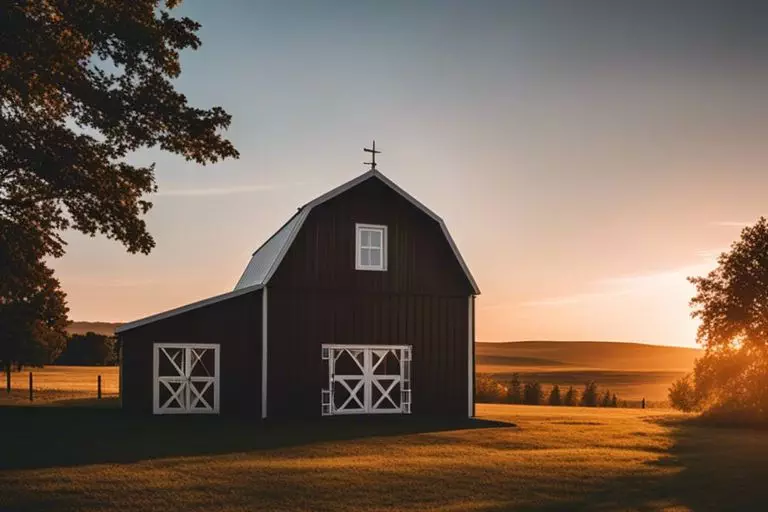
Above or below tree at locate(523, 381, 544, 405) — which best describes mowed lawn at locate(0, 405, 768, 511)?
above

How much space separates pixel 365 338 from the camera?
28.0 m

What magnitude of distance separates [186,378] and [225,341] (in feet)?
5.23

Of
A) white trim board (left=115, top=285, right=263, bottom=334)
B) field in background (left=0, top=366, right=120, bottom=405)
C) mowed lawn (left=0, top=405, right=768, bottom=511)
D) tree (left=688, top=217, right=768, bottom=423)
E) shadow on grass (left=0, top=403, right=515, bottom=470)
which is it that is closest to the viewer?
mowed lawn (left=0, top=405, right=768, bottom=511)

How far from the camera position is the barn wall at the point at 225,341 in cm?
2641

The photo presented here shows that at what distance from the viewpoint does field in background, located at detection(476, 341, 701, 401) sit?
9769 centimetres

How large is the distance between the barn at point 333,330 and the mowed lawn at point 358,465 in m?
1.19

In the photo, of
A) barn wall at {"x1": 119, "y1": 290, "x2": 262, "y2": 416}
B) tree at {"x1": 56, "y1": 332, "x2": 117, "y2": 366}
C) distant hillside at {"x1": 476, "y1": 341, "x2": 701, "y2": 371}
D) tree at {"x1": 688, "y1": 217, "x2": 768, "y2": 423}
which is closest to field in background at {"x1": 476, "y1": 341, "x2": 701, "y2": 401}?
distant hillside at {"x1": 476, "y1": 341, "x2": 701, "y2": 371}

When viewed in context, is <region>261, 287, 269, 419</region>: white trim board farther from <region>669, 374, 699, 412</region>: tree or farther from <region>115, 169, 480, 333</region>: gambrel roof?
<region>669, 374, 699, 412</region>: tree

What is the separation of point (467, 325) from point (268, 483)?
15.2 m

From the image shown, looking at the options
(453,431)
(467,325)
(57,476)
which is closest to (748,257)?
(467,325)

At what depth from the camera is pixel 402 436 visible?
2325 centimetres

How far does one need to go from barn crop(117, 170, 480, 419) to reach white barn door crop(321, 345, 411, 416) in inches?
1.3

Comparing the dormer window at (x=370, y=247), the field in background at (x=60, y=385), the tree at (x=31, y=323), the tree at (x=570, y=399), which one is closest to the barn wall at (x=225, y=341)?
the dormer window at (x=370, y=247)

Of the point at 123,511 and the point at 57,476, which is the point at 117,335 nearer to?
the point at 57,476
